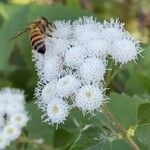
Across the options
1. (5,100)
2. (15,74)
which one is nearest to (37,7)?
(15,74)

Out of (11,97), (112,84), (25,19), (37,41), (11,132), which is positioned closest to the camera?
(37,41)

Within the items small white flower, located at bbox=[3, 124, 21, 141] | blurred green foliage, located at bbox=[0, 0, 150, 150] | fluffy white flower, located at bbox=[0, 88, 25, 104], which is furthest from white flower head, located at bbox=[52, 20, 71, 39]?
fluffy white flower, located at bbox=[0, 88, 25, 104]

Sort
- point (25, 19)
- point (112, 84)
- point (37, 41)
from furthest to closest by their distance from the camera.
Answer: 1. point (25, 19)
2. point (112, 84)
3. point (37, 41)

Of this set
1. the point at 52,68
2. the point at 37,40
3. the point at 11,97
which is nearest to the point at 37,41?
the point at 37,40

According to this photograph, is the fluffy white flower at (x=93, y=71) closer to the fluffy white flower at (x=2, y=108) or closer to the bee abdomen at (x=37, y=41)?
the bee abdomen at (x=37, y=41)

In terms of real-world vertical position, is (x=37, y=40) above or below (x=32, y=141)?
above

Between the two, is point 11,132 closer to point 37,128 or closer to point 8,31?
point 37,128

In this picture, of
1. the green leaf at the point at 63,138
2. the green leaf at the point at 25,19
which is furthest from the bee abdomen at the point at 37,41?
the green leaf at the point at 25,19
